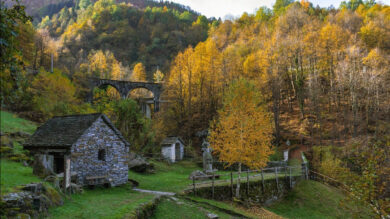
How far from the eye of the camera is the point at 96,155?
48.0 ft

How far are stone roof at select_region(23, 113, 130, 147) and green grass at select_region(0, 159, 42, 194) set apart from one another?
142cm

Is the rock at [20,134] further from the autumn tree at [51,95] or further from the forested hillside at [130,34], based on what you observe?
the forested hillside at [130,34]

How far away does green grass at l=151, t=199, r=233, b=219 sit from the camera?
1127 cm

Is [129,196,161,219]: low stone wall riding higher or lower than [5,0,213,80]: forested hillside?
lower

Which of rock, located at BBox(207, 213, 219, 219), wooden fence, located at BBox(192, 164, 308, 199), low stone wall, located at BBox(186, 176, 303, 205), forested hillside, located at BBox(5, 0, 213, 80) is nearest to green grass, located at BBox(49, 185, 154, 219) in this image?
rock, located at BBox(207, 213, 219, 219)

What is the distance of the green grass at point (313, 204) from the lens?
701 inches

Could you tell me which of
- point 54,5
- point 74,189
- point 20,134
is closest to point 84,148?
point 74,189

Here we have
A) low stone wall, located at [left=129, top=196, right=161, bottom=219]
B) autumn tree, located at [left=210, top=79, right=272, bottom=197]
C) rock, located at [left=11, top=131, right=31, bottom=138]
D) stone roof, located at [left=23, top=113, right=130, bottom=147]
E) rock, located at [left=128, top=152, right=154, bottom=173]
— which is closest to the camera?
low stone wall, located at [left=129, top=196, right=161, bottom=219]

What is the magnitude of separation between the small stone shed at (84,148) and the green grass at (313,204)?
1153cm

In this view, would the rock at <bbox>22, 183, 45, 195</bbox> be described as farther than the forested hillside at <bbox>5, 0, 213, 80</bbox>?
No

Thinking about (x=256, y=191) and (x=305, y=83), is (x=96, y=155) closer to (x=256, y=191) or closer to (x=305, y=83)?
(x=256, y=191)

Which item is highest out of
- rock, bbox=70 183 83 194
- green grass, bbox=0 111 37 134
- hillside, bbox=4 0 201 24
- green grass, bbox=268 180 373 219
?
hillside, bbox=4 0 201 24

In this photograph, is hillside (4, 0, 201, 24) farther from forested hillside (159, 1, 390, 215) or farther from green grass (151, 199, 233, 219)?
green grass (151, 199, 233, 219)

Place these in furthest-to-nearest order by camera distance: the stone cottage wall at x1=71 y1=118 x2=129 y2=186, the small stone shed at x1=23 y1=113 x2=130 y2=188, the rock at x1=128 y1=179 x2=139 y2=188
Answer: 1. the rock at x1=128 y1=179 x2=139 y2=188
2. the stone cottage wall at x1=71 y1=118 x2=129 y2=186
3. the small stone shed at x1=23 y1=113 x2=130 y2=188
